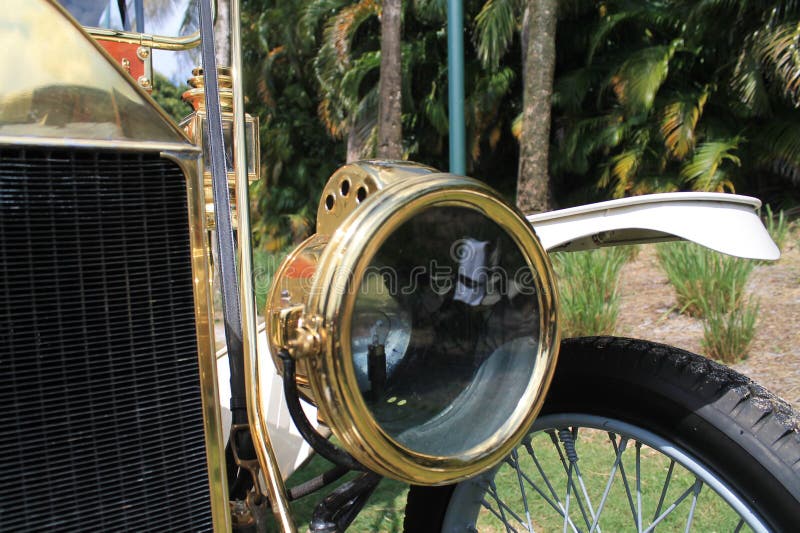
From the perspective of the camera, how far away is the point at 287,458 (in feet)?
5.52

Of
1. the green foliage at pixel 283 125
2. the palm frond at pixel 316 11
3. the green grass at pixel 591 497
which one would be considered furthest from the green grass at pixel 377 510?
the green foliage at pixel 283 125

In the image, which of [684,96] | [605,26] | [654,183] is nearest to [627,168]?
[654,183]

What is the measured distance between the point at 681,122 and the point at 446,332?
8054 millimetres

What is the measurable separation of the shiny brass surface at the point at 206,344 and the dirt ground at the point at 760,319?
3171 millimetres

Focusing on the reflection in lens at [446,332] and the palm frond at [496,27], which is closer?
the reflection in lens at [446,332]

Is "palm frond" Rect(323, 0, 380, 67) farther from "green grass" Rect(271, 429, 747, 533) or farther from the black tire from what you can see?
the black tire

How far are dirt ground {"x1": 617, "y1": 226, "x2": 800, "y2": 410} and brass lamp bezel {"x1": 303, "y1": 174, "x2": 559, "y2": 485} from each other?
299cm

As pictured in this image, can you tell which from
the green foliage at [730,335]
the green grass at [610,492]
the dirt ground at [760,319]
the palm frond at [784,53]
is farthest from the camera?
the palm frond at [784,53]

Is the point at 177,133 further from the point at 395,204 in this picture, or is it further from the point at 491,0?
the point at 491,0

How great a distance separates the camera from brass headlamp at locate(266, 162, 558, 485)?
910 mm

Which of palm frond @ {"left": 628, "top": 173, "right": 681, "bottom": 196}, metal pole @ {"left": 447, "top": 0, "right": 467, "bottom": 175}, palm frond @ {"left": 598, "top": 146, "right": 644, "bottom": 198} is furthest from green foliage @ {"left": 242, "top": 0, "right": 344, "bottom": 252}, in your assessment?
metal pole @ {"left": 447, "top": 0, "right": 467, "bottom": 175}

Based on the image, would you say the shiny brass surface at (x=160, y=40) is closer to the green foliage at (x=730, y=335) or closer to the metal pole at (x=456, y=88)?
the metal pole at (x=456, y=88)

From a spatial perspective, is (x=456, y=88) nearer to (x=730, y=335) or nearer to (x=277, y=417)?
(x=730, y=335)

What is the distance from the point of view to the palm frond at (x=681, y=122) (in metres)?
8.06
